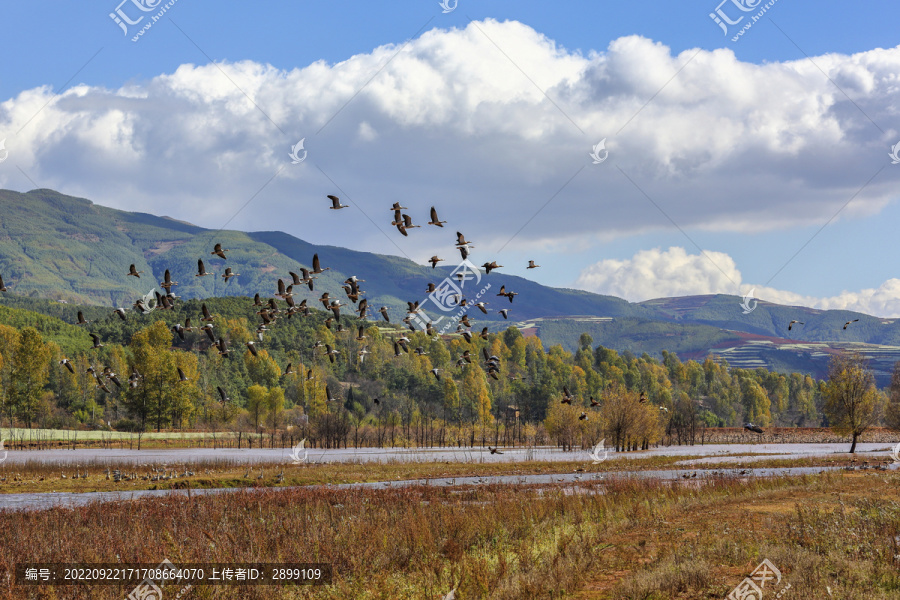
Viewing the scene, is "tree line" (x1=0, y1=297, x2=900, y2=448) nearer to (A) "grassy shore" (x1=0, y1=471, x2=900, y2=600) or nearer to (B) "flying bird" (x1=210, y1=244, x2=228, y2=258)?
(B) "flying bird" (x1=210, y1=244, x2=228, y2=258)

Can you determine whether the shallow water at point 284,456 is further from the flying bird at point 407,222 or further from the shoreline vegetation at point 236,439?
the flying bird at point 407,222

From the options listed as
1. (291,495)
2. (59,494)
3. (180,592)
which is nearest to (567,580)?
(180,592)

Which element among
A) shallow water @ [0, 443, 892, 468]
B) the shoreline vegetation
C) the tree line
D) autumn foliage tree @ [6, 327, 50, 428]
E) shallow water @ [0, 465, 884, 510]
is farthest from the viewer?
autumn foliage tree @ [6, 327, 50, 428]

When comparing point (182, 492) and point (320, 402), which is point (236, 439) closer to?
point (320, 402)

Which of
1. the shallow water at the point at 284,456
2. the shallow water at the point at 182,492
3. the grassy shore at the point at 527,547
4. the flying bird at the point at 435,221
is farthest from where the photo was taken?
the shallow water at the point at 284,456

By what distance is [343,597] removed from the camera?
1595 centimetres

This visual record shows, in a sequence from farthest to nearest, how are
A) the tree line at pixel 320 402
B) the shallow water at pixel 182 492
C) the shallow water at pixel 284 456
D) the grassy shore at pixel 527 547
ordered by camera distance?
1. the tree line at pixel 320 402
2. the shallow water at pixel 284 456
3. the shallow water at pixel 182 492
4. the grassy shore at pixel 527 547

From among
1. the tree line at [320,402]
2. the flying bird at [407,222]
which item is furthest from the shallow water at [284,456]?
the flying bird at [407,222]

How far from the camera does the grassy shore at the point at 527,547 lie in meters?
16.1

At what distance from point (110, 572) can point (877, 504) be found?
26.1 meters

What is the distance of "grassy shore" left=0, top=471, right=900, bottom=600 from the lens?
1611cm

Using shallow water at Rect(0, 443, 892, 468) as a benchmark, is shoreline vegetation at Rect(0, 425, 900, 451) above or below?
below

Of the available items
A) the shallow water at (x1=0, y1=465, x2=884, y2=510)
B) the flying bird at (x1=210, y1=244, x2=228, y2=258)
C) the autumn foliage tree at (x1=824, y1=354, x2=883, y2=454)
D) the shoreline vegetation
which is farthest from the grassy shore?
the shoreline vegetation

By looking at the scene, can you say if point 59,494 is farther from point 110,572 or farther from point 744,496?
point 744,496
